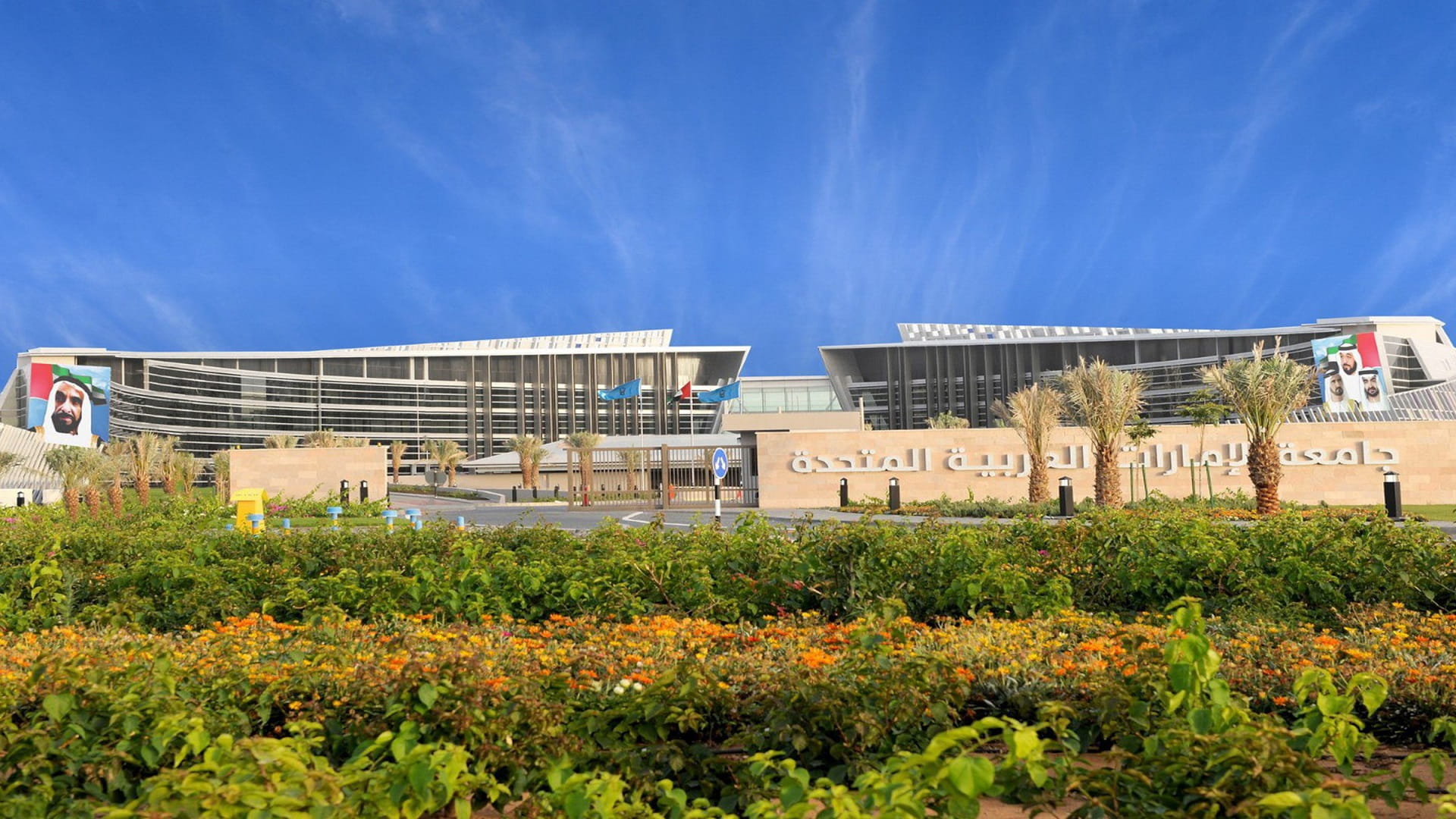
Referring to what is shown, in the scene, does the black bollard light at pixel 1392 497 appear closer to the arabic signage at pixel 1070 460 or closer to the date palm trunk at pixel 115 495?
the arabic signage at pixel 1070 460

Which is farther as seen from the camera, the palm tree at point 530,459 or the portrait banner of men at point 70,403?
the portrait banner of men at point 70,403

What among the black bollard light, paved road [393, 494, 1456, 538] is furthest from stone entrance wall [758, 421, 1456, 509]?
the black bollard light

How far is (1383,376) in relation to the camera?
89562mm

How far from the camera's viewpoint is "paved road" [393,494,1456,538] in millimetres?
21545

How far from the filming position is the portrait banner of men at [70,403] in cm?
9138

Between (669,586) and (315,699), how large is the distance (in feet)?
11.3

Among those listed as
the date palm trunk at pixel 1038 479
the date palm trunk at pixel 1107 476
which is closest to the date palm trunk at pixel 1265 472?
the date palm trunk at pixel 1107 476

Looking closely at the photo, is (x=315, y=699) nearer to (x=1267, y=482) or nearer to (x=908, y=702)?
(x=908, y=702)

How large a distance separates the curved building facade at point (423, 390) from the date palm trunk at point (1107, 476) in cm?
8845

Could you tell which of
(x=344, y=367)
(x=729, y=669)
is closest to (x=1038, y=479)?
(x=729, y=669)

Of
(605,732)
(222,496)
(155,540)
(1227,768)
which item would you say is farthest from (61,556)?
(222,496)

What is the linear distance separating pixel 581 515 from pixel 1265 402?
18231 mm

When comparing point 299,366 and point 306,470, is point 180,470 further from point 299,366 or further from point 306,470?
point 299,366

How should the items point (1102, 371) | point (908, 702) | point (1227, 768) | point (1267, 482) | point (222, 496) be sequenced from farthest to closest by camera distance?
point (222, 496) < point (1102, 371) < point (1267, 482) < point (908, 702) < point (1227, 768)
